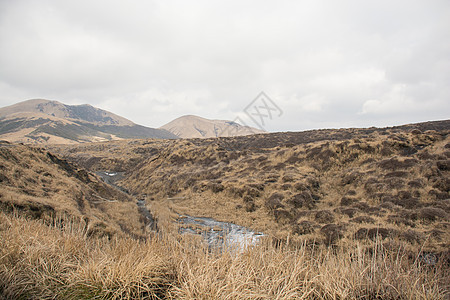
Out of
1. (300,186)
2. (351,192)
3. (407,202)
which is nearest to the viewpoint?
(407,202)

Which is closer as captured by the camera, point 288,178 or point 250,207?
point 250,207

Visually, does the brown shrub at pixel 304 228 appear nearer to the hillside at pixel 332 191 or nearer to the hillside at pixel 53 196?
the hillside at pixel 332 191

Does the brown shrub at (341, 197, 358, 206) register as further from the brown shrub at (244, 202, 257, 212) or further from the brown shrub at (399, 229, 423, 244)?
the brown shrub at (244, 202, 257, 212)

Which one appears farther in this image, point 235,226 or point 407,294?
point 235,226

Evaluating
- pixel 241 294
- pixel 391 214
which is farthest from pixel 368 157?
pixel 241 294

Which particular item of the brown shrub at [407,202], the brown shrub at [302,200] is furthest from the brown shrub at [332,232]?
the brown shrub at [302,200]

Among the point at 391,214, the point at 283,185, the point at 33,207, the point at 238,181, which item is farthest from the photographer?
the point at 238,181

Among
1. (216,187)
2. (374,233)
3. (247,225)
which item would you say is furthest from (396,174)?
(216,187)

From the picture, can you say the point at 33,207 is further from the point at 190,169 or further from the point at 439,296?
the point at 190,169

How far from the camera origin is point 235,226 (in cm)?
1728

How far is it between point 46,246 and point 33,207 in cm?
999

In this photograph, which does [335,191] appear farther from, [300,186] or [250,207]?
[250,207]

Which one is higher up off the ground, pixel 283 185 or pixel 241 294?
pixel 241 294

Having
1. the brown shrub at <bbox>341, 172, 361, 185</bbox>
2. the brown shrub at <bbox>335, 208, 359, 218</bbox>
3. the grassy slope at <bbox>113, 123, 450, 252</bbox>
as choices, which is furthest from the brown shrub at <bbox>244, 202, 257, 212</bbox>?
the brown shrub at <bbox>341, 172, 361, 185</bbox>
